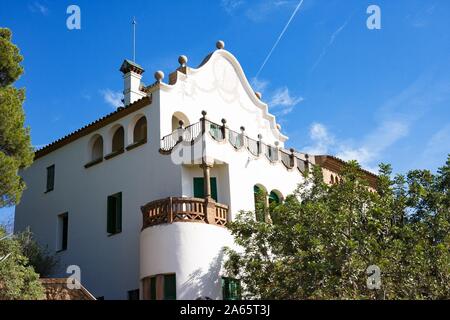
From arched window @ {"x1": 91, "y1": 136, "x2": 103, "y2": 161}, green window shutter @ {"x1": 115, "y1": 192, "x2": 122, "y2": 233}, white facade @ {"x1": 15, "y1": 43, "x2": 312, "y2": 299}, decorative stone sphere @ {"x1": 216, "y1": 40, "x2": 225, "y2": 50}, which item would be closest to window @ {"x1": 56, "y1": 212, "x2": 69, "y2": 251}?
white facade @ {"x1": 15, "y1": 43, "x2": 312, "y2": 299}

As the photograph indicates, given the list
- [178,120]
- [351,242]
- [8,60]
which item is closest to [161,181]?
[178,120]

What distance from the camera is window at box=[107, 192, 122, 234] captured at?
2608 centimetres

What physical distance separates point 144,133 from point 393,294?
12.4 meters

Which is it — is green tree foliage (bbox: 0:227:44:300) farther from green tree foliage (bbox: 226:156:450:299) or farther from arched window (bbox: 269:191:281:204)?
arched window (bbox: 269:191:281:204)

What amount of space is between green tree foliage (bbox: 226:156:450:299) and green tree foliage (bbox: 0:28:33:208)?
7.19 meters

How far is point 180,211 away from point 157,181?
2.70m

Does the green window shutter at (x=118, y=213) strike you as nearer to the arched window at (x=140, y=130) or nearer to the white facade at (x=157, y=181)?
the white facade at (x=157, y=181)

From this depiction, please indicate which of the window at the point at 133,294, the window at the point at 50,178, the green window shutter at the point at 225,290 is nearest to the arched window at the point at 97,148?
the window at the point at 50,178

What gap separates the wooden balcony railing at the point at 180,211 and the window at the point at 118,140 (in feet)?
16.4

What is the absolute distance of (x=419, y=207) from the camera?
71.2 ft

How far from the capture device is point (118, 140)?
92.2 feet

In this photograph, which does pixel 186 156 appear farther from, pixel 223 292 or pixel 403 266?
pixel 403 266

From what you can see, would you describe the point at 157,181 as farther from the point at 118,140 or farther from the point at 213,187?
the point at 118,140
